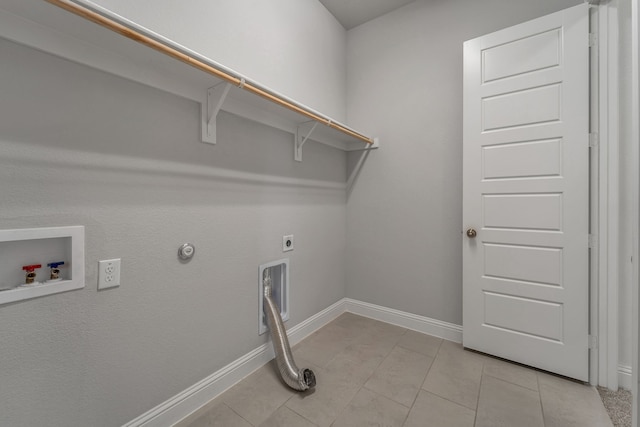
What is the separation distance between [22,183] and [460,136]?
2.47 meters

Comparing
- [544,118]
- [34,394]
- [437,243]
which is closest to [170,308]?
[34,394]

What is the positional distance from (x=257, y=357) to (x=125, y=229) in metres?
1.14

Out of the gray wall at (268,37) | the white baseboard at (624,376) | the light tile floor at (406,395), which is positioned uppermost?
the gray wall at (268,37)

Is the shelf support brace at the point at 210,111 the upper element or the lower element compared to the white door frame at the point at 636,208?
upper

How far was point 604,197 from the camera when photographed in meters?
1.48

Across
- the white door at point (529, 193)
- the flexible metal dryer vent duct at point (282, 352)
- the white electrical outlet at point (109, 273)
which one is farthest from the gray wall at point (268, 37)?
the flexible metal dryer vent duct at point (282, 352)

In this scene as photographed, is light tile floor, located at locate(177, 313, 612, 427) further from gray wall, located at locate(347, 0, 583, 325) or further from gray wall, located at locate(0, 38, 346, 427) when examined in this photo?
gray wall, located at locate(347, 0, 583, 325)

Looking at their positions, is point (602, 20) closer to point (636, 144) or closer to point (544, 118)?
A: point (544, 118)

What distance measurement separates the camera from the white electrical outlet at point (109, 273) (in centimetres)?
103

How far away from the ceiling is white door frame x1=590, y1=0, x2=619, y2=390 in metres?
1.39

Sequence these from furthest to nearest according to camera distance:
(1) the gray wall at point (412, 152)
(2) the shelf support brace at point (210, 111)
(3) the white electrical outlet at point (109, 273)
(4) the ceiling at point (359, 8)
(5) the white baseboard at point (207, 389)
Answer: (4) the ceiling at point (359, 8) < (1) the gray wall at point (412, 152) < (2) the shelf support brace at point (210, 111) < (5) the white baseboard at point (207, 389) < (3) the white electrical outlet at point (109, 273)

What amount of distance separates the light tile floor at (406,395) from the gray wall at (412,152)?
494 mm

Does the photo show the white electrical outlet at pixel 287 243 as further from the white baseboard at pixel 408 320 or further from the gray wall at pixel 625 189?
the gray wall at pixel 625 189

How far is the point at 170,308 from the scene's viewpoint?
125 centimetres
